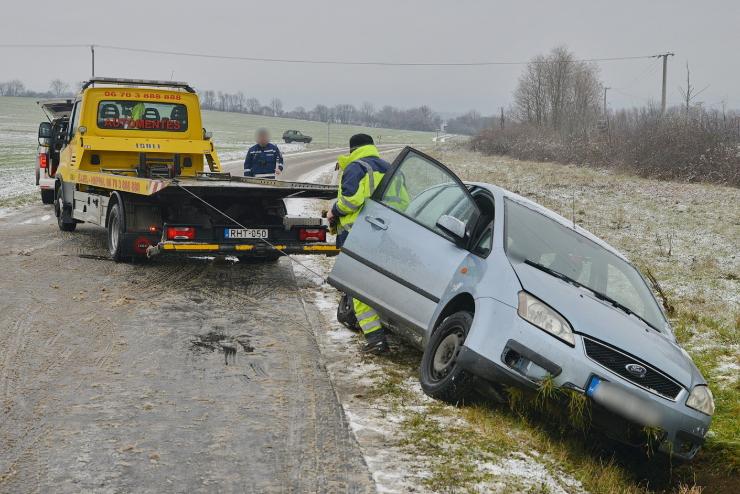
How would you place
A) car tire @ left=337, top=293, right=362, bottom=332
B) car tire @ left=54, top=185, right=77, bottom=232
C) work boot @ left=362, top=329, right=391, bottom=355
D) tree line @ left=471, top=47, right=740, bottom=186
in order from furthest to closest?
tree line @ left=471, top=47, right=740, bottom=186
car tire @ left=54, top=185, right=77, bottom=232
car tire @ left=337, top=293, right=362, bottom=332
work boot @ left=362, top=329, right=391, bottom=355

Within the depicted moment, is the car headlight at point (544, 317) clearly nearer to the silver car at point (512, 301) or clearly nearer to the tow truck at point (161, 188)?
the silver car at point (512, 301)

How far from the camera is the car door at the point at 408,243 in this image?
6266 millimetres

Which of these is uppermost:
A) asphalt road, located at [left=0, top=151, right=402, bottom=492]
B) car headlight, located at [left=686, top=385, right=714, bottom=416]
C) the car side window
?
the car side window

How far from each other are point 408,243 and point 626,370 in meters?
2.09

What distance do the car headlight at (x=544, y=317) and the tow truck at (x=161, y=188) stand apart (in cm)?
524

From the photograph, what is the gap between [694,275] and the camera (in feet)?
41.4

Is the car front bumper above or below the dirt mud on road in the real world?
above

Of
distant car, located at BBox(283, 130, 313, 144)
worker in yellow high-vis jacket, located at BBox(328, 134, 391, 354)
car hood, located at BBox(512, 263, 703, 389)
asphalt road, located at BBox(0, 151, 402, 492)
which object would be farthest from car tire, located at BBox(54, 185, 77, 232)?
distant car, located at BBox(283, 130, 313, 144)

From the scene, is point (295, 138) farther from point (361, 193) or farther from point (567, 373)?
point (567, 373)

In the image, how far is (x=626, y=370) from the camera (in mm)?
5066

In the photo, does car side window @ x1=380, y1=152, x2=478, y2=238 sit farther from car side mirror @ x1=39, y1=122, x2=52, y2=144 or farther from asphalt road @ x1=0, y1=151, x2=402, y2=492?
car side mirror @ x1=39, y1=122, x2=52, y2=144

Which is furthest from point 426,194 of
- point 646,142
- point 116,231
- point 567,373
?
point 646,142

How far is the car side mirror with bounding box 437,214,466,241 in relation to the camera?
602 centimetres

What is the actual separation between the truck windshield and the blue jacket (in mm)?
1332
